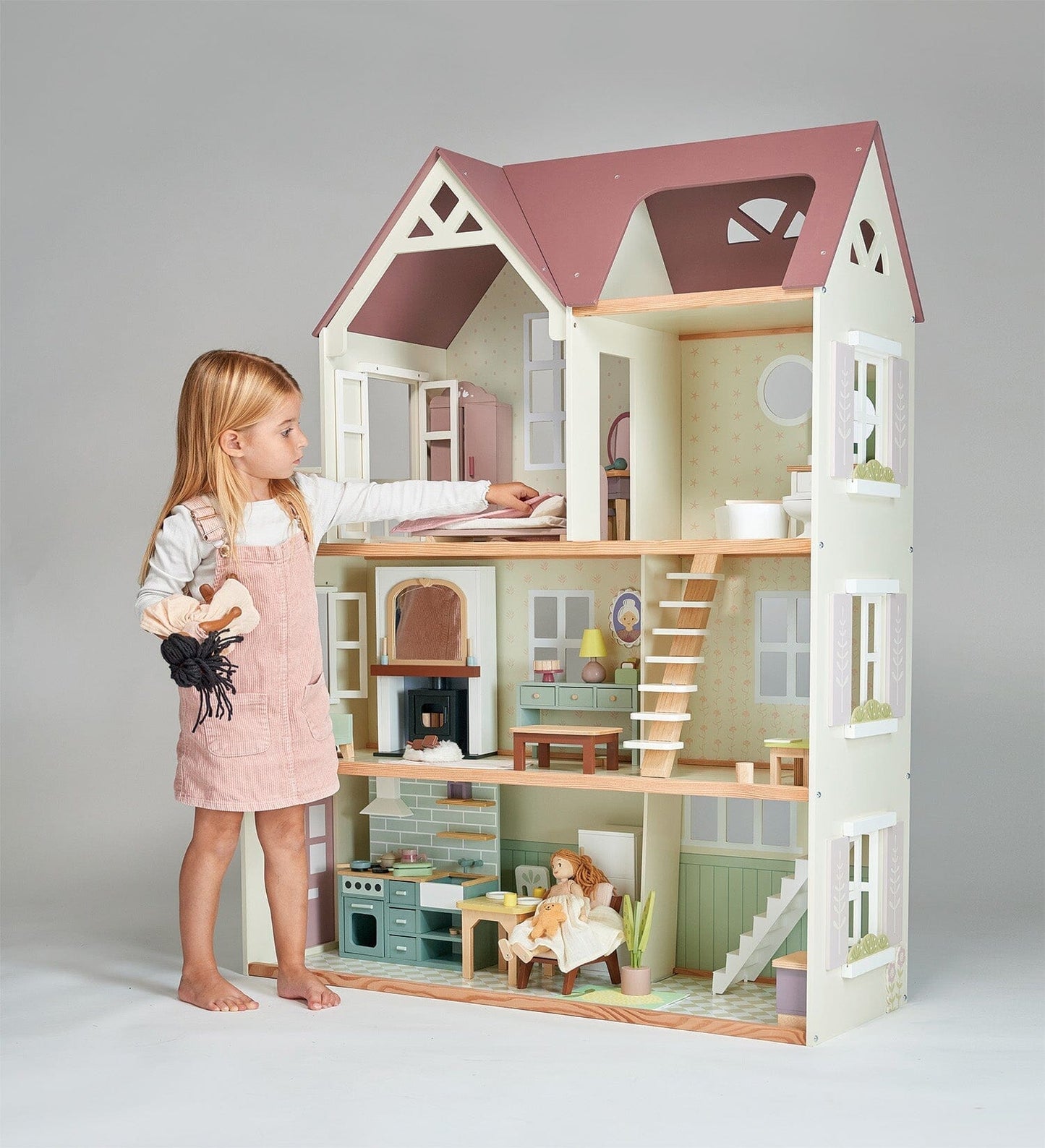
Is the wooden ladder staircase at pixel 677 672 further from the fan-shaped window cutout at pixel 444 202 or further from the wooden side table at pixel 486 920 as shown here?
the fan-shaped window cutout at pixel 444 202

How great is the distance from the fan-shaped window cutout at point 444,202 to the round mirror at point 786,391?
3.46ft

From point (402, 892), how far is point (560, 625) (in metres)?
0.97

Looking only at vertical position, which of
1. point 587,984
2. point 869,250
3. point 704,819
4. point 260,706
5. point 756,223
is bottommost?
point 587,984

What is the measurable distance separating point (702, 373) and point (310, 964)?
217cm

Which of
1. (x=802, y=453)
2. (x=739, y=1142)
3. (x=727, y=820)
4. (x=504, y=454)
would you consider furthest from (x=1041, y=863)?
(x=739, y=1142)

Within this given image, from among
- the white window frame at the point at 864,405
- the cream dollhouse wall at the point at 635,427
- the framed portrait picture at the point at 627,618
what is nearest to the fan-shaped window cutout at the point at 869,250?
the white window frame at the point at 864,405

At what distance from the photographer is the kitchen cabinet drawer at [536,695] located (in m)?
5.28

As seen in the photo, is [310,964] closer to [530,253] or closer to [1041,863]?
[530,253]

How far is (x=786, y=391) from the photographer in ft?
17.0

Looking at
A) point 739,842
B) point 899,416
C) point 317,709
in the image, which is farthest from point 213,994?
point 899,416

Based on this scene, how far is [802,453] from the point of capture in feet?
17.0

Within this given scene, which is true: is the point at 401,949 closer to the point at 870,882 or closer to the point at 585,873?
the point at 585,873

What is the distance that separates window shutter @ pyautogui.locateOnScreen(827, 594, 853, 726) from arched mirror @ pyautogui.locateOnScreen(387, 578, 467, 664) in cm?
129

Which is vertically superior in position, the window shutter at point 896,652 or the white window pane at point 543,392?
the white window pane at point 543,392
